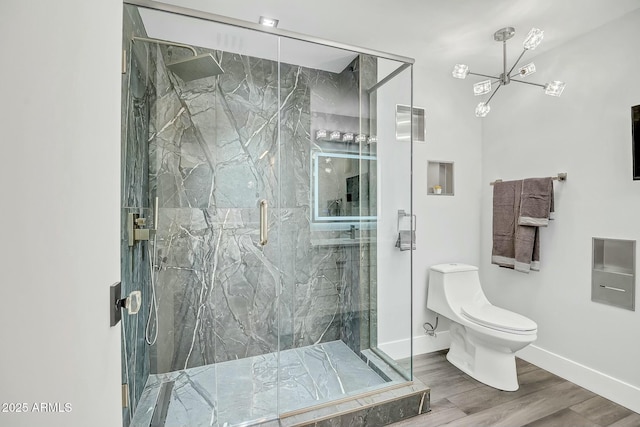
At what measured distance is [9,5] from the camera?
0.46 meters

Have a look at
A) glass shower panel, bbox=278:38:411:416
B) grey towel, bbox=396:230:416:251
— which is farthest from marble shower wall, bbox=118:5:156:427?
grey towel, bbox=396:230:416:251

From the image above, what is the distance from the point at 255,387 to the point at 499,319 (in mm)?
1856

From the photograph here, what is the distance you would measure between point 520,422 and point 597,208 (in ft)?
5.20

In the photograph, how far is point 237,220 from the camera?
234 centimetres

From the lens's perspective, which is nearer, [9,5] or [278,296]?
[9,5]

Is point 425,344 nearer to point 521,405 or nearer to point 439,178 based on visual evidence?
point 521,405

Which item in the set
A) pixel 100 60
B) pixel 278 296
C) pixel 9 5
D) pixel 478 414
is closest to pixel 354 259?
pixel 278 296

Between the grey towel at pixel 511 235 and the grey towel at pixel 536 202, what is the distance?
0.06 metres

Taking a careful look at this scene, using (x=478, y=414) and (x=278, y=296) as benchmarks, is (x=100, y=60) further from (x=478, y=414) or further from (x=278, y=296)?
(x=478, y=414)

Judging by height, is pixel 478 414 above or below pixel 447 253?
below

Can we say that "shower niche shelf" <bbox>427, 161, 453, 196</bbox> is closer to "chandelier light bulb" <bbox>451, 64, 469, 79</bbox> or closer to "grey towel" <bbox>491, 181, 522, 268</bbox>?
"grey towel" <bbox>491, 181, 522, 268</bbox>

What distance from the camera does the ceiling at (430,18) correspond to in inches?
71.3

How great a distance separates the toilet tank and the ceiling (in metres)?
1.89

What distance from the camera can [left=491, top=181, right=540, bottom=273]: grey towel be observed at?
243 cm
